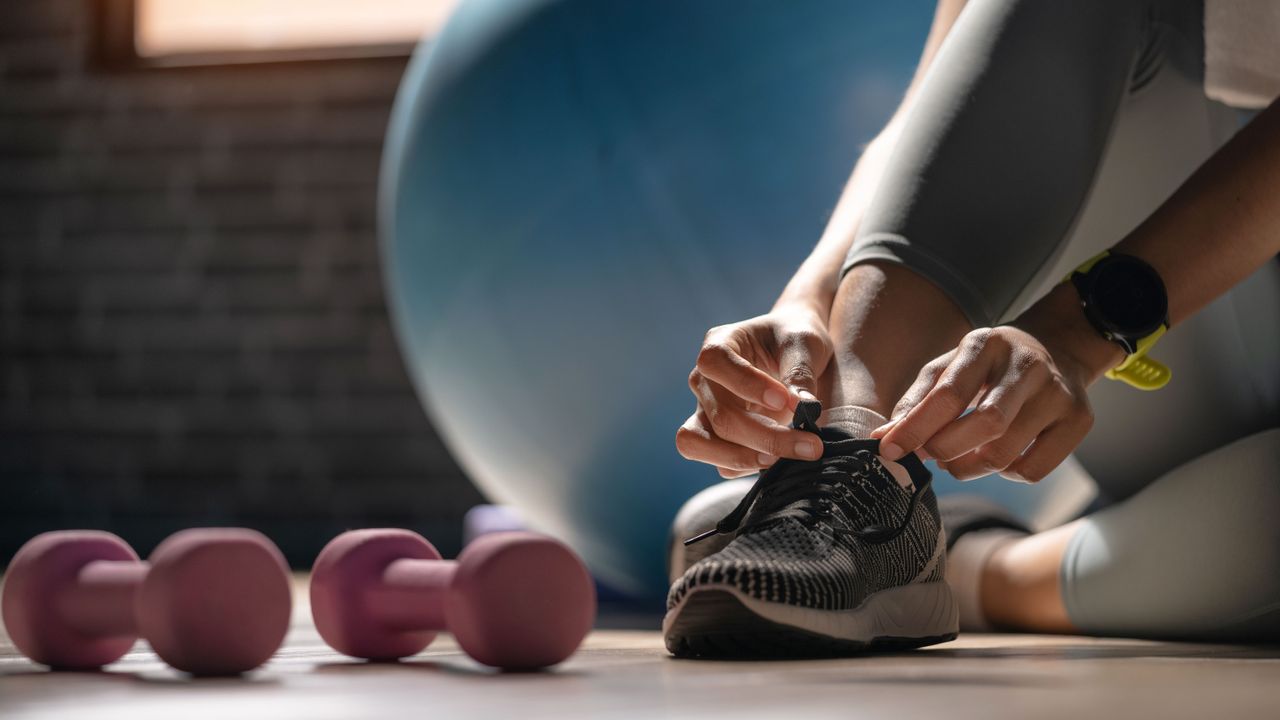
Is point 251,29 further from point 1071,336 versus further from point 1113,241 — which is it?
point 1071,336

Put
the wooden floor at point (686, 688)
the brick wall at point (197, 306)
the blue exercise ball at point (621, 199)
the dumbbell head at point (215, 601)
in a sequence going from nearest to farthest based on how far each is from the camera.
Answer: the wooden floor at point (686, 688)
the dumbbell head at point (215, 601)
the blue exercise ball at point (621, 199)
the brick wall at point (197, 306)

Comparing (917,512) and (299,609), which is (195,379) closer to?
(299,609)

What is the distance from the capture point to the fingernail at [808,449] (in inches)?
32.3

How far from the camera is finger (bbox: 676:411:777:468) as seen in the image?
2.86 ft

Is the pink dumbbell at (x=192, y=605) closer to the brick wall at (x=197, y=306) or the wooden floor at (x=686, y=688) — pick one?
the wooden floor at (x=686, y=688)

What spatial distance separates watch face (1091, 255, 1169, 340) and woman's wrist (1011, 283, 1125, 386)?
0.04 ft

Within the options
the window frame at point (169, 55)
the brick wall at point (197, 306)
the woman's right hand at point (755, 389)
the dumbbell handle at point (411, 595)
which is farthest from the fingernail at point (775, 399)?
the window frame at point (169, 55)

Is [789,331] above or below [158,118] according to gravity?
below

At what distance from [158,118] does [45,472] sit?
102 centimetres

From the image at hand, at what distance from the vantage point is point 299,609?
1.68 meters

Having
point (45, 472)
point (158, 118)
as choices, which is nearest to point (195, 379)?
point (45, 472)

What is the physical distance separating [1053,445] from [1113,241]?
441 mm

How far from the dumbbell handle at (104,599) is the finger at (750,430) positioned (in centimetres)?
35

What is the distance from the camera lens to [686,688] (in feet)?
2.18
